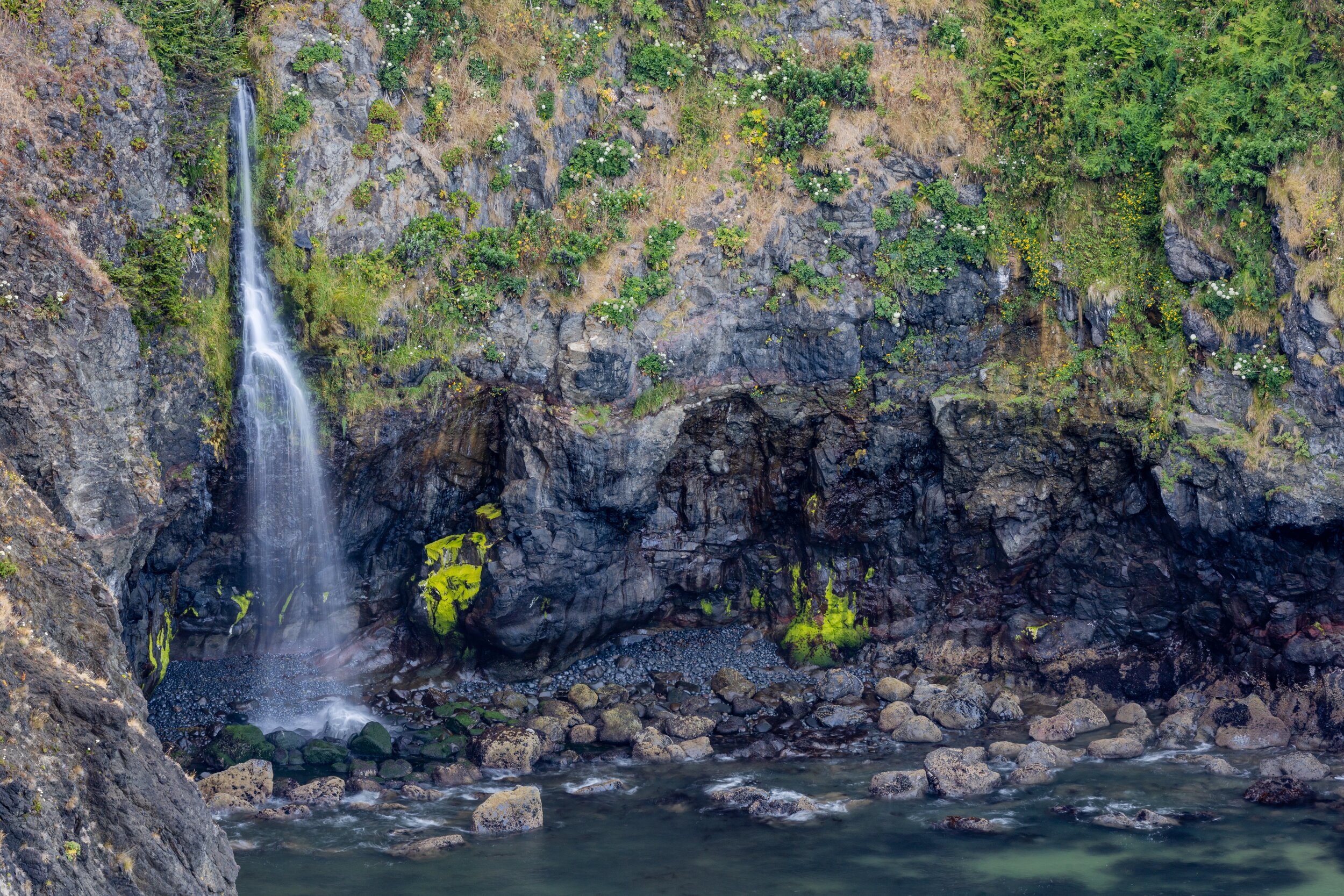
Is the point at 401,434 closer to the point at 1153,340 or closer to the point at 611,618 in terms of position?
the point at 611,618

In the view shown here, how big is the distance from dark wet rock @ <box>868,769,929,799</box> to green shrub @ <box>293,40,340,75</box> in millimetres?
18665

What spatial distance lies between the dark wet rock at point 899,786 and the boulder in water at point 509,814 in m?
6.21

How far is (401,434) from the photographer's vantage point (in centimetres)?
2452

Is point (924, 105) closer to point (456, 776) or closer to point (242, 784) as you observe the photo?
point (456, 776)

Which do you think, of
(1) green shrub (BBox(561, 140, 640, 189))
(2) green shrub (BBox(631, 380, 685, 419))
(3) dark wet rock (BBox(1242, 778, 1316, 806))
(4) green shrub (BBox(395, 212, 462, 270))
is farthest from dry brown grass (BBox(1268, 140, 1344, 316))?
(4) green shrub (BBox(395, 212, 462, 270))

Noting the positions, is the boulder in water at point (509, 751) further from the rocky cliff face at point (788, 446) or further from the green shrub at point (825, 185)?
the green shrub at point (825, 185)

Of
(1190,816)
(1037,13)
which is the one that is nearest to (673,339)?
(1037,13)

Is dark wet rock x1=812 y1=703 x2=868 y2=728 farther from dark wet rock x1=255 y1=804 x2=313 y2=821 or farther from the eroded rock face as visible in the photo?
the eroded rock face

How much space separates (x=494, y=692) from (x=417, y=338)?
327 inches

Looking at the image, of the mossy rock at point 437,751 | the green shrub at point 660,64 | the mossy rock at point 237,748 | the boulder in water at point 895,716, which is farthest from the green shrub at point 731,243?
the mossy rock at point 237,748

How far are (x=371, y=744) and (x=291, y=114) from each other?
43.3 ft

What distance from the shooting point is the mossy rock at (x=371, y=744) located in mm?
22984

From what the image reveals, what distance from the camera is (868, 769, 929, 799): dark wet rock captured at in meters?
21.0

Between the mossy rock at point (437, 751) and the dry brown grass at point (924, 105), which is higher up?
the dry brown grass at point (924, 105)
